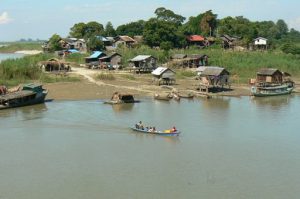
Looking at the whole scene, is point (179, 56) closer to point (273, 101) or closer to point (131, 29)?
point (273, 101)

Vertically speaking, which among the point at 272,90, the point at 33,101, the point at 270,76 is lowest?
the point at 33,101

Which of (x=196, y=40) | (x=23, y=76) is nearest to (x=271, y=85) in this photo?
(x=23, y=76)

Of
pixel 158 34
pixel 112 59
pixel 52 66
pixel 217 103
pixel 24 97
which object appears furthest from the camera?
pixel 158 34

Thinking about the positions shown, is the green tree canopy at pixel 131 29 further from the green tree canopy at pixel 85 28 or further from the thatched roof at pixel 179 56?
the thatched roof at pixel 179 56

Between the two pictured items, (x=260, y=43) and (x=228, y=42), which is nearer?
(x=228, y=42)

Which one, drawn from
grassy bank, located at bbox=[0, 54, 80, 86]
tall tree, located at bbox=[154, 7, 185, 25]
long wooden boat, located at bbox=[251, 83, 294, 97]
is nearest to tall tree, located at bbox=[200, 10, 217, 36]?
tall tree, located at bbox=[154, 7, 185, 25]

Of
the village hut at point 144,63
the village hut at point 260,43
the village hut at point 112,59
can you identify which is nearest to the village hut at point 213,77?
the village hut at point 144,63

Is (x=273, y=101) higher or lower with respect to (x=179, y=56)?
lower
